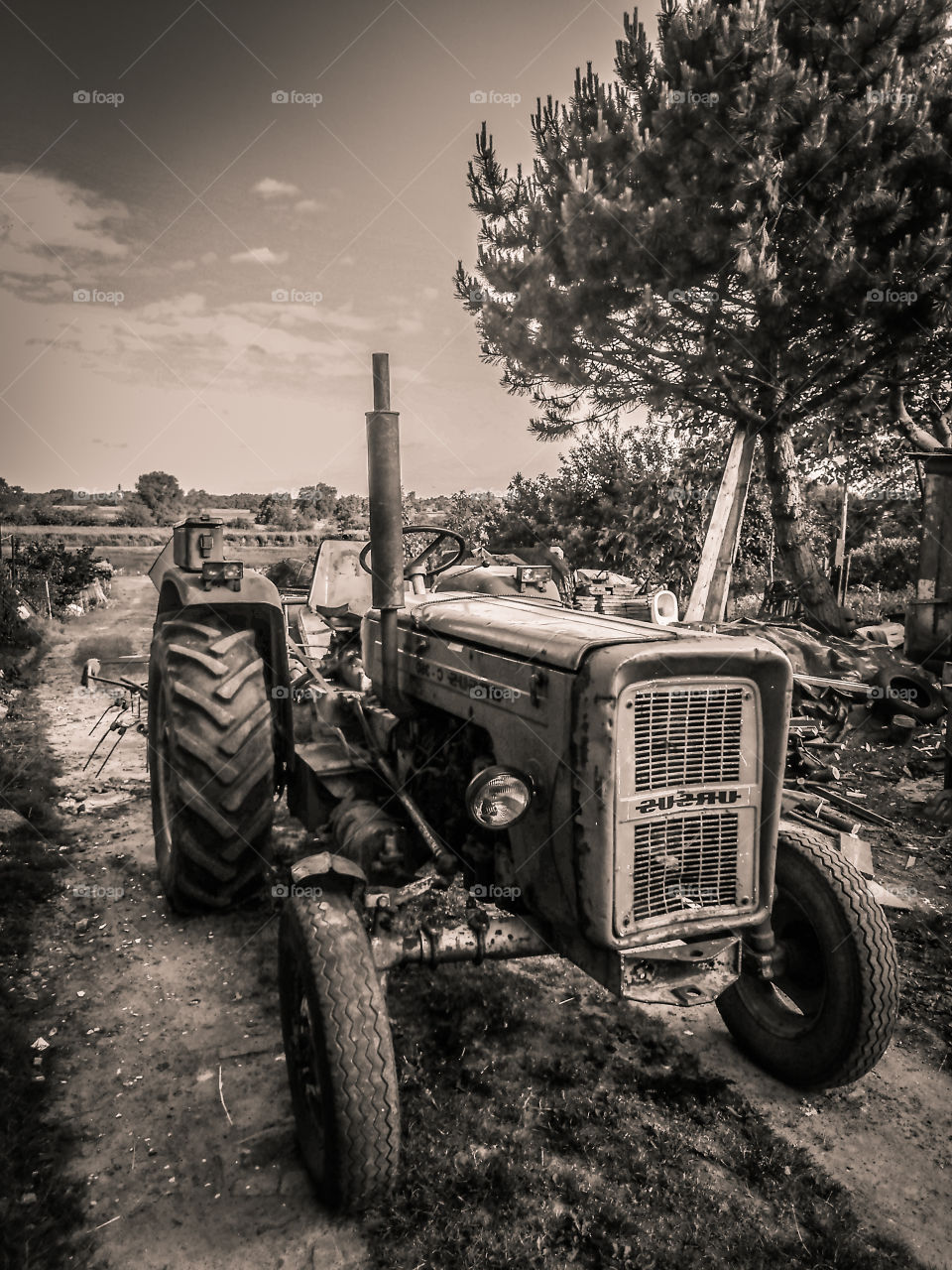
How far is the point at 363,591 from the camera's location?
5984mm

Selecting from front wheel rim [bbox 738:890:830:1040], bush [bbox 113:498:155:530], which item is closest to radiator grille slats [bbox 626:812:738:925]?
front wheel rim [bbox 738:890:830:1040]

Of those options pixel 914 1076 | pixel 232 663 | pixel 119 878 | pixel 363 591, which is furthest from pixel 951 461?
pixel 119 878

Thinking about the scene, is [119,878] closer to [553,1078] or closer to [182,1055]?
[182,1055]

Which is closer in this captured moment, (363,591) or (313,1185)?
(313,1185)

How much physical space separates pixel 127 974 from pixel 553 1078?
1.64m

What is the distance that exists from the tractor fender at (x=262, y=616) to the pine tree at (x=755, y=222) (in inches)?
249

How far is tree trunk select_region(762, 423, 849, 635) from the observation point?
31.5 ft

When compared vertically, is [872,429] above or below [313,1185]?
above

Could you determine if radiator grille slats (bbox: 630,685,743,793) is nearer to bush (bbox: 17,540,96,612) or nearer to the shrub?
the shrub

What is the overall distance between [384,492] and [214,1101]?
189 centimetres

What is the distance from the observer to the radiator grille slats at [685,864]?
6.98 feet

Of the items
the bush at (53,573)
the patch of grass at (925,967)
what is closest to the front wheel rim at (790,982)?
the patch of grass at (925,967)

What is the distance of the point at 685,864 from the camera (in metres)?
2.21

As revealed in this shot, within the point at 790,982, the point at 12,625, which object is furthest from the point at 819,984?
the point at 12,625
